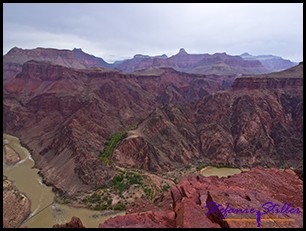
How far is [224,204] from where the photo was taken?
19.7 metres

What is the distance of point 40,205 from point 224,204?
36.3 metres

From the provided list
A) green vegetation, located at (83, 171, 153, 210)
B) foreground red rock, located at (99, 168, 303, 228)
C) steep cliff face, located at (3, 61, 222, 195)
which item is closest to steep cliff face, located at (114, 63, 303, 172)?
green vegetation, located at (83, 171, 153, 210)

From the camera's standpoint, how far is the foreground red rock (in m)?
18.3

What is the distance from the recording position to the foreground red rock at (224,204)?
1830cm

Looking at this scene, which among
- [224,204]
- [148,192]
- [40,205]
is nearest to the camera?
[224,204]

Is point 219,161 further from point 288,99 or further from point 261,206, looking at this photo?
point 261,206

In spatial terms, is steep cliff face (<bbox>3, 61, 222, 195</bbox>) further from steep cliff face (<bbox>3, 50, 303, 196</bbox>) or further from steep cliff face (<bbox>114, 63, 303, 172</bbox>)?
steep cliff face (<bbox>114, 63, 303, 172</bbox>)

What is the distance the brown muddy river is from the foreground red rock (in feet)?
68.9

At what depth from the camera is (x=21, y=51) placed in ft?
591

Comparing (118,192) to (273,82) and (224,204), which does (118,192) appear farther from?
(273,82)

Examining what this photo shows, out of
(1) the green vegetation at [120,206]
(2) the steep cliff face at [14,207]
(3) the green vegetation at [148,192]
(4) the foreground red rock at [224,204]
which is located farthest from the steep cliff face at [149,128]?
(4) the foreground red rock at [224,204]

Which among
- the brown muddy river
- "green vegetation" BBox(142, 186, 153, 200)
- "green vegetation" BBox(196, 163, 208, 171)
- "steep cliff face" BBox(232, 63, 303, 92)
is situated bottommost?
"green vegetation" BBox(196, 163, 208, 171)

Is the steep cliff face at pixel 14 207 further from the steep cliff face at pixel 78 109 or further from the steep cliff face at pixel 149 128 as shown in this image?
the steep cliff face at pixel 149 128

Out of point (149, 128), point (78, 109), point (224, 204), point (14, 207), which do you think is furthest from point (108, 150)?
point (224, 204)
